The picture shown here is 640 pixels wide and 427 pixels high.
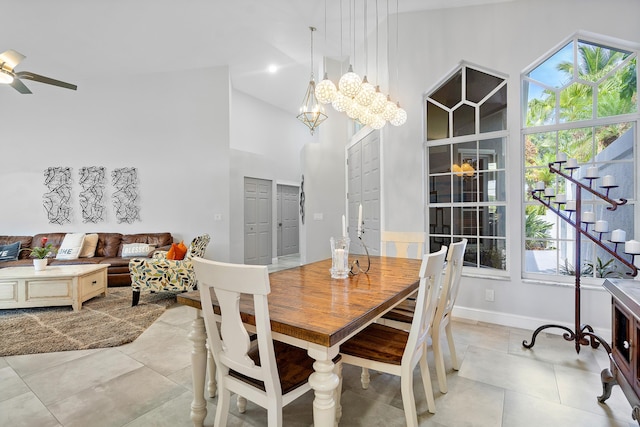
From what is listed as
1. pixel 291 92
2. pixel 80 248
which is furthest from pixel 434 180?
pixel 80 248

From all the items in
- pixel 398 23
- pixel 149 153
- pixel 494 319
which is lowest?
pixel 494 319

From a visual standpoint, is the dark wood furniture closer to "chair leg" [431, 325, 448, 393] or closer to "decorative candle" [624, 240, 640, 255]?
"decorative candle" [624, 240, 640, 255]

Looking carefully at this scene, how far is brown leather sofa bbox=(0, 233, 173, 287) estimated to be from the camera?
182 inches

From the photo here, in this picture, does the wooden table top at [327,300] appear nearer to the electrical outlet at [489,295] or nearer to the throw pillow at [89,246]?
the electrical outlet at [489,295]

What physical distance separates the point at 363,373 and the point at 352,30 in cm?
430

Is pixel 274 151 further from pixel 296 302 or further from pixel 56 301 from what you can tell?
pixel 296 302

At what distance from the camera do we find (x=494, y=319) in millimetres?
3139

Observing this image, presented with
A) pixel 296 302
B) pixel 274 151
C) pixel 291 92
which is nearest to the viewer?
pixel 296 302

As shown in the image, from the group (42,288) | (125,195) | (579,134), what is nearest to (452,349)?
(579,134)

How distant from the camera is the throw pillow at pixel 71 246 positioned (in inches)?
191

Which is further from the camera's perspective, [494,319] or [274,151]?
[274,151]

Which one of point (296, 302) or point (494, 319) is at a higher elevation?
point (296, 302)

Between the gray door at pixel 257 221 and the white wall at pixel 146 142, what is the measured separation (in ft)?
3.70

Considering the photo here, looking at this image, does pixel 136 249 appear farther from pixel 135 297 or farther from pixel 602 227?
pixel 602 227
